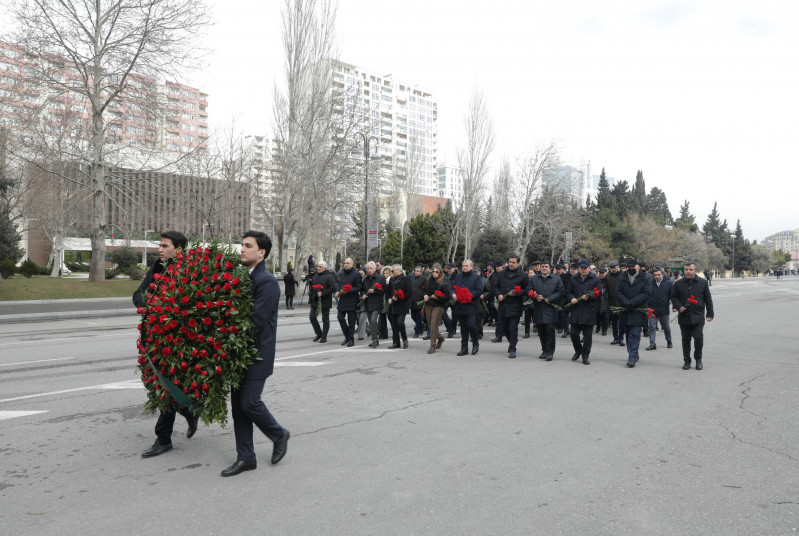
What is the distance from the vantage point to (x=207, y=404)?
13.8 ft

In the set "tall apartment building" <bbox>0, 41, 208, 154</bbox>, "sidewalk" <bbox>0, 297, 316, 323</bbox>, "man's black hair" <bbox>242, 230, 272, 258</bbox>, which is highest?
"tall apartment building" <bbox>0, 41, 208, 154</bbox>

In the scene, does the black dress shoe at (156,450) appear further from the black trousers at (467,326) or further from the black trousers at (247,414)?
the black trousers at (467,326)

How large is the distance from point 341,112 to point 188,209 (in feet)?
116

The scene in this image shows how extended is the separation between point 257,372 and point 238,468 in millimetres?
751

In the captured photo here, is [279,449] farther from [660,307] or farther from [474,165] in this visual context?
[474,165]

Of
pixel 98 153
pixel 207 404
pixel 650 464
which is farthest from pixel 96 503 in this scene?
pixel 98 153

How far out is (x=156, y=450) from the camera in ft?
15.0

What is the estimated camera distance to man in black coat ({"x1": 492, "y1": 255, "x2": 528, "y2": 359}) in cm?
1077

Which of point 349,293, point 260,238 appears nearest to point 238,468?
point 260,238

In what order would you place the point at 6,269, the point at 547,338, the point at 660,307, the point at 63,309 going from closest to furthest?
the point at 547,338
the point at 660,307
the point at 63,309
the point at 6,269

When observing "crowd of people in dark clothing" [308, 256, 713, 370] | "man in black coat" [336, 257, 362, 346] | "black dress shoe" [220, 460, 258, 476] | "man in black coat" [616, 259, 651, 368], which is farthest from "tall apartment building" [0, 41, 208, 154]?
"black dress shoe" [220, 460, 258, 476]

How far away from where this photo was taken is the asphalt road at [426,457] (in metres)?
3.46

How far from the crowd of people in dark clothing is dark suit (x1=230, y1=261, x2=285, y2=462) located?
656 cm

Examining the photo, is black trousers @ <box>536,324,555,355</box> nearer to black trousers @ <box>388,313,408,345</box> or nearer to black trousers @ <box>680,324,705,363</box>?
black trousers @ <box>680,324,705,363</box>
